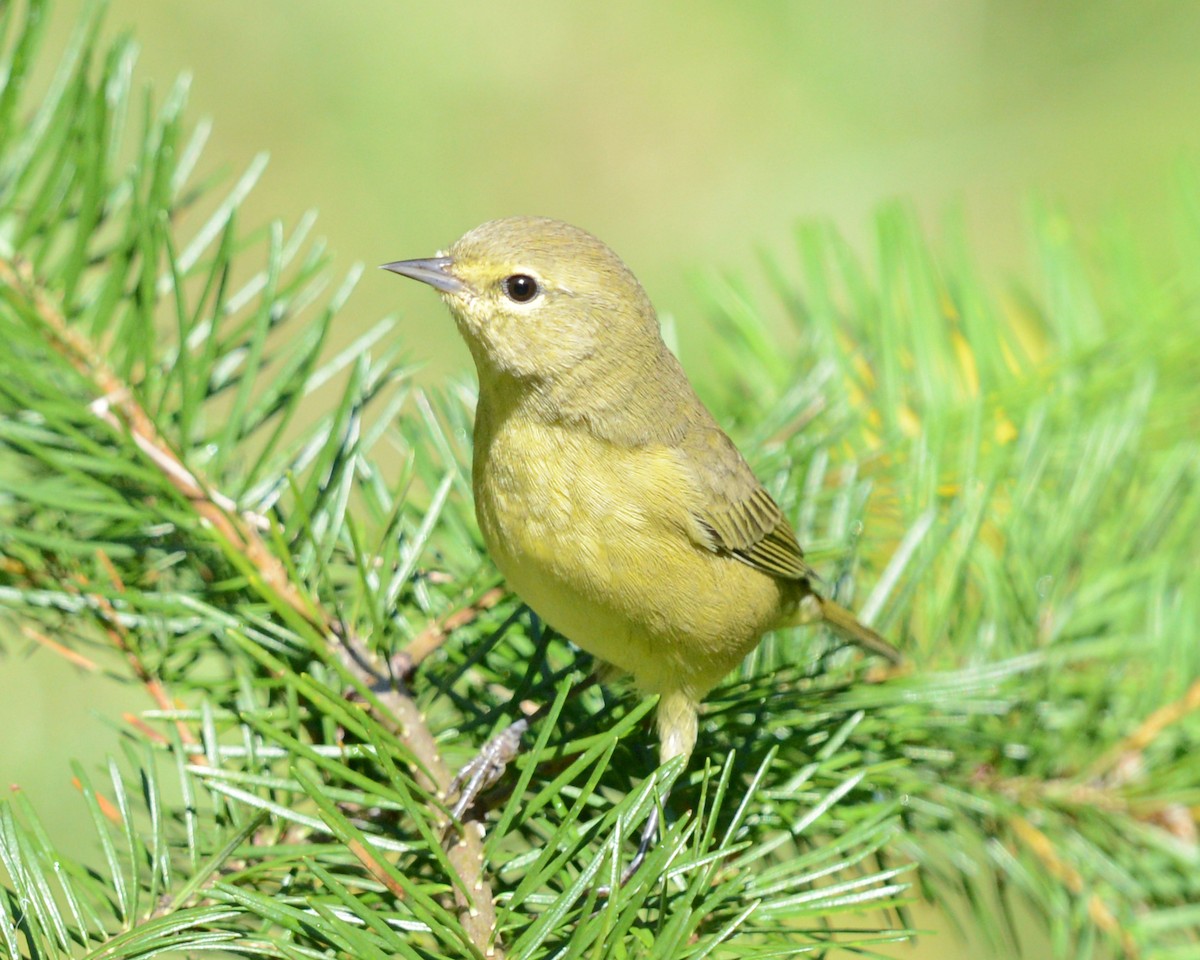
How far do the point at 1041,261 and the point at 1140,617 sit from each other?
982mm

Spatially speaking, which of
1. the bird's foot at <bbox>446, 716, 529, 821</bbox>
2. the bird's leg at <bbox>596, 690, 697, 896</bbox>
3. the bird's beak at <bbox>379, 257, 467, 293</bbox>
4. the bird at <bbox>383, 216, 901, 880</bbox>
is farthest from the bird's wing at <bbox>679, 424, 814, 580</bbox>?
the bird's foot at <bbox>446, 716, 529, 821</bbox>

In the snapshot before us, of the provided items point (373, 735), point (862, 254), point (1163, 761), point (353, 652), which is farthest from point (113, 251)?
point (862, 254)

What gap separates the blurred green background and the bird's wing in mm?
3933

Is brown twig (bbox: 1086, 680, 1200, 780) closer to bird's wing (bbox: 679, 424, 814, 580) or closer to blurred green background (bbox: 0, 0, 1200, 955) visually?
bird's wing (bbox: 679, 424, 814, 580)

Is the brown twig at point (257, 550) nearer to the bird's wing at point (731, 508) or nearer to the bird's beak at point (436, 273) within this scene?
the bird's beak at point (436, 273)

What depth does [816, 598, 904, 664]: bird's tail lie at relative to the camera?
2464mm

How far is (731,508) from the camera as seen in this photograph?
8.94 feet

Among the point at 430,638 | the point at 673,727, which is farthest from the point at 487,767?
the point at 673,727

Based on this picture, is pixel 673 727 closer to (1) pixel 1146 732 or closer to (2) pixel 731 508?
(2) pixel 731 508

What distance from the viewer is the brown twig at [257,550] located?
1762 millimetres

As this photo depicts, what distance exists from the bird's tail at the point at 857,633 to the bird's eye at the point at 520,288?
934 millimetres

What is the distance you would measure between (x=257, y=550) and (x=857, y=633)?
3.78 feet

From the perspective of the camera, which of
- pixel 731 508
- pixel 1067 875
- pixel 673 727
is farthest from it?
pixel 731 508

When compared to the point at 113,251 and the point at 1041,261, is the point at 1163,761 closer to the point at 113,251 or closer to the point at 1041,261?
the point at 1041,261
